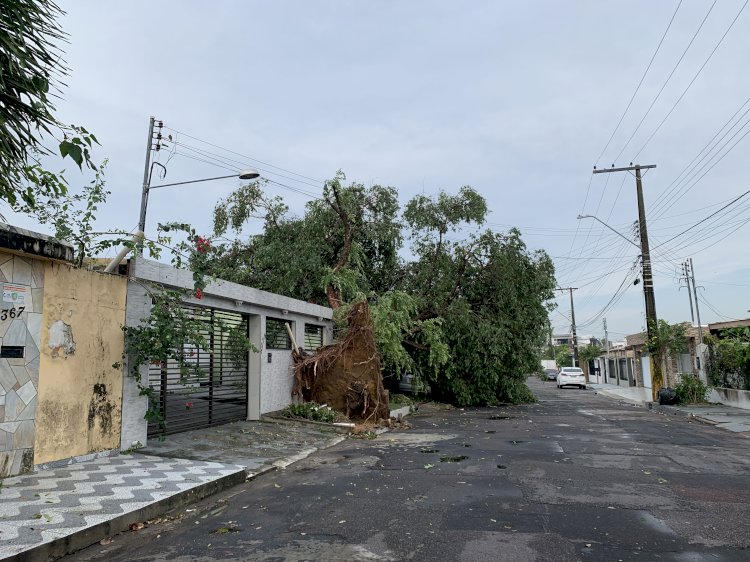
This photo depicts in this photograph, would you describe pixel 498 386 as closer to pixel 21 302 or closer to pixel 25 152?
pixel 21 302

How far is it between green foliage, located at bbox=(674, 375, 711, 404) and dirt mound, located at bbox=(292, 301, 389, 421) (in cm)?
1351

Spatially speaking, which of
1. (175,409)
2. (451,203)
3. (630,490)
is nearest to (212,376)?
(175,409)

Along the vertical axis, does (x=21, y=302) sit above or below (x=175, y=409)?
above

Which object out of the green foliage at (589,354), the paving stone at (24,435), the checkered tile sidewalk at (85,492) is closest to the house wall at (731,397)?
the checkered tile sidewalk at (85,492)

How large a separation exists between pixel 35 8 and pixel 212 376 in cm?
878

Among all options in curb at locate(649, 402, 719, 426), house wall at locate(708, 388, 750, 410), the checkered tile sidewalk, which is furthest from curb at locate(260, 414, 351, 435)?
house wall at locate(708, 388, 750, 410)

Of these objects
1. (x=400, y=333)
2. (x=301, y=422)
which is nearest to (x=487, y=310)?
(x=400, y=333)

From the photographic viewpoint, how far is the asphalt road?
4.81 meters

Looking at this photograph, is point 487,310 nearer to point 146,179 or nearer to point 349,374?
point 349,374

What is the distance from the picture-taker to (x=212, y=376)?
11961 millimetres

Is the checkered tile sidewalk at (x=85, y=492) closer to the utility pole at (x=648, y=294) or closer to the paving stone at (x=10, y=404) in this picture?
the paving stone at (x=10, y=404)

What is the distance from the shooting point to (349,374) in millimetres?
15320

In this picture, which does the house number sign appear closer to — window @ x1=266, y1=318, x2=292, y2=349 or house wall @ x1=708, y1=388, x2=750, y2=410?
window @ x1=266, y1=318, x2=292, y2=349

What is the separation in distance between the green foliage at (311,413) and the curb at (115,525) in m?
6.69
